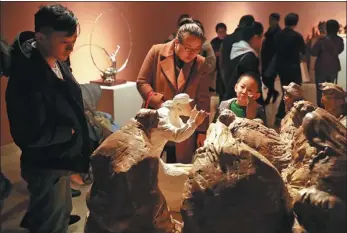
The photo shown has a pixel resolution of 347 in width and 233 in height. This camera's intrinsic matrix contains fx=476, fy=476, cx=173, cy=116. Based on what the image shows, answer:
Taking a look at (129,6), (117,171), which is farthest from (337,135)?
(129,6)

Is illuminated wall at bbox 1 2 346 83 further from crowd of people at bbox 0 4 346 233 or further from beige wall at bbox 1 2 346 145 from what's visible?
crowd of people at bbox 0 4 346 233

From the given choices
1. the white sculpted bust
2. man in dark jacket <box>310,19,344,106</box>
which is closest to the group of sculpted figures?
the white sculpted bust

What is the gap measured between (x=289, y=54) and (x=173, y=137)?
2398mm

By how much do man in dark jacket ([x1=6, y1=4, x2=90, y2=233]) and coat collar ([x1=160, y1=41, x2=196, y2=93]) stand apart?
0.49m

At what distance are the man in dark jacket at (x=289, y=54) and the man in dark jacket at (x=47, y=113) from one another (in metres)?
1.92

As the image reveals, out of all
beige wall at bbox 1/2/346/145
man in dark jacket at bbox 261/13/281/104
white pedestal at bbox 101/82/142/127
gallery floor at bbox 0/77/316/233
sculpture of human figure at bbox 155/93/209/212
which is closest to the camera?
sculpture of human figure at bbox 155/93/209/212

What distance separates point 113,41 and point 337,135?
6.99 ft

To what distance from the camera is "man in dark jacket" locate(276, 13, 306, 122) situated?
3344mm

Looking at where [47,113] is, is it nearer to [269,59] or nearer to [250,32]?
[250,32]

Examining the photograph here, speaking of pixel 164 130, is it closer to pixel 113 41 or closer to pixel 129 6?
pixel 113 41

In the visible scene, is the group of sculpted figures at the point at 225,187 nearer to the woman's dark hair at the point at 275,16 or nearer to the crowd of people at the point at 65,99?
the crowd of people at the point at 65,99

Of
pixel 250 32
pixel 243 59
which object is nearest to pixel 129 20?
pixel 250 32

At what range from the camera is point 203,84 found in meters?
2.11

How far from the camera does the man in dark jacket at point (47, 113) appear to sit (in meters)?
1.58
